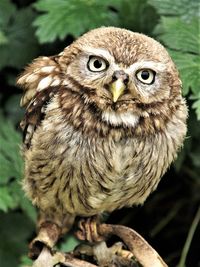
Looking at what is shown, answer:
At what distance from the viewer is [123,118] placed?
2.26m

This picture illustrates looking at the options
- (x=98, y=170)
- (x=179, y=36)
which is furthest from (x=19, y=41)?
(x=98, y=170)

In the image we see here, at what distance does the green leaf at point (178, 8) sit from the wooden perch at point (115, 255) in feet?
3.13

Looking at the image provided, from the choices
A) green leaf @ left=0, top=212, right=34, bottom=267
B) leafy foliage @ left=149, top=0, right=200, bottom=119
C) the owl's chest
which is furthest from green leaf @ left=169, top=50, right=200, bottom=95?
green leaf @ left=0, top=212, right=34, bottom=267

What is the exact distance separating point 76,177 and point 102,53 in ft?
1.32

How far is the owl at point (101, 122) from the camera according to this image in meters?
2.19

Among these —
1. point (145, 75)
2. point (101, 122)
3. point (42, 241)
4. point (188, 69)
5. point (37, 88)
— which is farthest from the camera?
point (188, 69)

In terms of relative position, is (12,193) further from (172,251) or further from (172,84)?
(172,251)

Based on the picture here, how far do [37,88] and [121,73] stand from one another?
439 millimetres

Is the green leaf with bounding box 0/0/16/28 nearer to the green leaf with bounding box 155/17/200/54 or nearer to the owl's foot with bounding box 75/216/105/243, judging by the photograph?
the green leaf with bounding box 155/17/200/54

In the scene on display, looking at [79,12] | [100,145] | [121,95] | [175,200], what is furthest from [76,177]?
[175,200]

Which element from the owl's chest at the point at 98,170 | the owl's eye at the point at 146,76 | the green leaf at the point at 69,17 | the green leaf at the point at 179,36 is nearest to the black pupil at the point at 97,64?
the owl's eye at the point at 146,76

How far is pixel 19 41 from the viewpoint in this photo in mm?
3305

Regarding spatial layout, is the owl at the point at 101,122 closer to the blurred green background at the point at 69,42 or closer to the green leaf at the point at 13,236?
the blurred green background at the point at 69,42

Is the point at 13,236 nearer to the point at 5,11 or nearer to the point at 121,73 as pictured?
the point at 5,11
